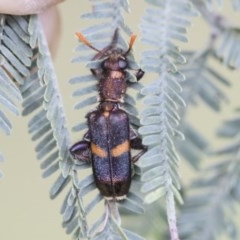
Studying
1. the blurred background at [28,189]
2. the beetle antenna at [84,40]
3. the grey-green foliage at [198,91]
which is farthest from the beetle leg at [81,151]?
the blurred background at [28,189]

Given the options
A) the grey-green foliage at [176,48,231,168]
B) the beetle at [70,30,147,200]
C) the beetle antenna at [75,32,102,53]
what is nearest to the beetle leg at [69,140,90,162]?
the beetle at [70,30,147,200]

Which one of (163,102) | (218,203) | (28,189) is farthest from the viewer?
(28,189)

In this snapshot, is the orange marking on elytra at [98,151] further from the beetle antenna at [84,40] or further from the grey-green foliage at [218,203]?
the grey-green foliage at [218,203]

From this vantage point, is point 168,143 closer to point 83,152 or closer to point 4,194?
point 83,152

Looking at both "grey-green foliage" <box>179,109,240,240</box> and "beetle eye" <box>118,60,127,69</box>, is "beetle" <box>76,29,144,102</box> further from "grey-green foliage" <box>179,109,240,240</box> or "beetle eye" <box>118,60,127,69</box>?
"grey-green foliage" <box>179,109,240,240</box>

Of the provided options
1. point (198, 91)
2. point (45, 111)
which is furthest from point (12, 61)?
point (198, 91)

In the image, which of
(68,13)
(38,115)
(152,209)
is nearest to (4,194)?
(68,13)

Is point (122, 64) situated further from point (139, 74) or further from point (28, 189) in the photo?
point (28, 189)
